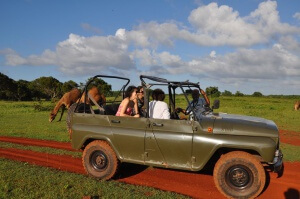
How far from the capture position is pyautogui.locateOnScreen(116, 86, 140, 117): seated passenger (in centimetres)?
679

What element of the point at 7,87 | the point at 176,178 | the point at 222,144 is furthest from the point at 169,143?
the point at 7,87

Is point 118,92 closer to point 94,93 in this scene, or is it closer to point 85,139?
point 85,139

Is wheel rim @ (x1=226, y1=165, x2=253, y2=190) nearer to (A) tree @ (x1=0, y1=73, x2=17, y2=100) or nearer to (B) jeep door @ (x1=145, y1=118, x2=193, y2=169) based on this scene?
(B) jeep door @ (x1=145, y1=118, x2=193, y2=169)

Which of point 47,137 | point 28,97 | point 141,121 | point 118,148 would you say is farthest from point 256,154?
point 28,97

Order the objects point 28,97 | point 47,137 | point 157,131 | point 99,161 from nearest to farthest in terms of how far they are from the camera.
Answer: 1. point 157,131
2. point 99,161
3. point 47,137
4. point 28,97

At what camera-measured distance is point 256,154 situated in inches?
229

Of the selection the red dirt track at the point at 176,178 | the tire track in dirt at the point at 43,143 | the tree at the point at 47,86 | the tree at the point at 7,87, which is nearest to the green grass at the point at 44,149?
the red dirt track at the point at 176,178

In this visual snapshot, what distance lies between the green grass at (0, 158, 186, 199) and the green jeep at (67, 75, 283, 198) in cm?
53

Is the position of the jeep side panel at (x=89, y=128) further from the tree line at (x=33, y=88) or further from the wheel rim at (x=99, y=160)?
the tree line at (x=33, y=88)

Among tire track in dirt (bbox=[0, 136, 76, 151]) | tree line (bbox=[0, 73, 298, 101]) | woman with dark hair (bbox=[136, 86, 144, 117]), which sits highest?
tree line (bbox=[0, 73, 298, 101])

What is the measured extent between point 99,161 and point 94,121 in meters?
0.91

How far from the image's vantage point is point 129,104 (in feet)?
23.5

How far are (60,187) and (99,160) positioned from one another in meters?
1.14

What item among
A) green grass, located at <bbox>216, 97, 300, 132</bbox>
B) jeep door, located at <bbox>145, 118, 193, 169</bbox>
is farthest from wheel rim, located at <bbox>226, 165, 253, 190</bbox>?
green grass, located at <bbox>216, 97, 300, 132</bbox>
